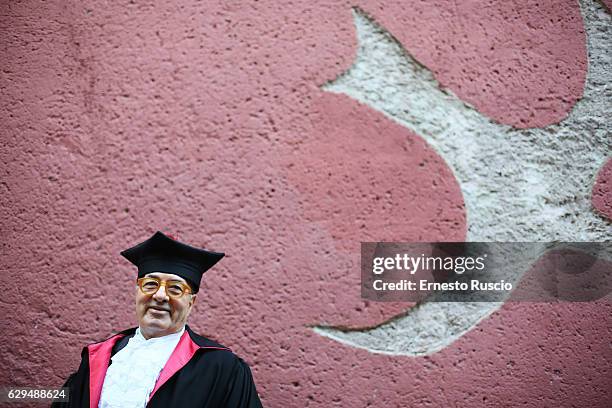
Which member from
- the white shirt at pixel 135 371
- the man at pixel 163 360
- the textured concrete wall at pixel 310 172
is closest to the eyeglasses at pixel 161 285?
the man at pixel 163 360

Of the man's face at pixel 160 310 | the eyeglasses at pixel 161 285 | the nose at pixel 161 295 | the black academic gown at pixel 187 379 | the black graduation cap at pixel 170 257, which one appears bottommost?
the black academic gown at pixel 187 379

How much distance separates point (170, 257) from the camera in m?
1.32

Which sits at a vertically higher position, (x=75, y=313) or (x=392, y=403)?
(x=75, y=313)

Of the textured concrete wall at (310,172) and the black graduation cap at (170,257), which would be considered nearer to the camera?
the black graduation cap at (170,257)

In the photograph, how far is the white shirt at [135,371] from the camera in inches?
49.6

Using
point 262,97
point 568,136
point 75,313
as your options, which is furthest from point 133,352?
point 568,136

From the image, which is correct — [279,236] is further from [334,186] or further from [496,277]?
[496,277]

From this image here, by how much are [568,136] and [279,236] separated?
1.02 m

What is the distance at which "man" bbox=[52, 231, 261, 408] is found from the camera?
4.16 feet

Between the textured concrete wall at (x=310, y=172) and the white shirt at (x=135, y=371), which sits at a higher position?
the textured concrete wall at (x=310, y=172)

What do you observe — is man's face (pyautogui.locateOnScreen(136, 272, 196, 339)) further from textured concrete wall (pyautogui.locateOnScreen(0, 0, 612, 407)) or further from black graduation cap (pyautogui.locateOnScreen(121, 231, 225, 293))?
textured concrete wall (pyautogui.locateOnScreen(0, 0, 612, 407))

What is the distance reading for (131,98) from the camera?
1754 mm

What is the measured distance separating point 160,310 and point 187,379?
18 cm

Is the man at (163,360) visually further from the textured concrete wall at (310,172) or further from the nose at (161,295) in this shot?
the textured concrete wall at (310,172)
